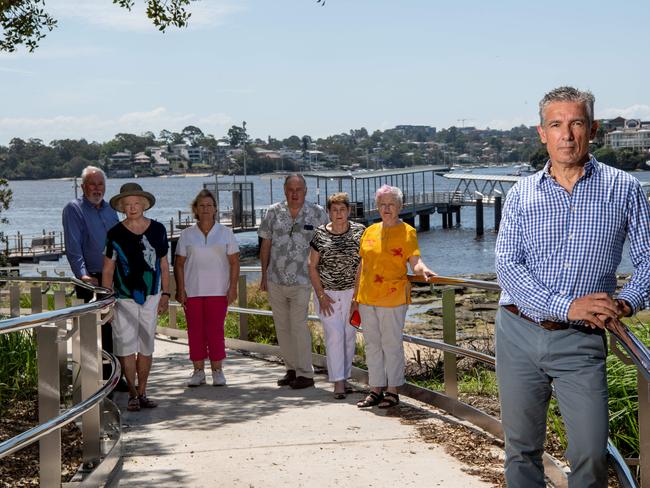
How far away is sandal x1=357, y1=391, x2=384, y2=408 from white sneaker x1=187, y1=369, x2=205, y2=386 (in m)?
1.79

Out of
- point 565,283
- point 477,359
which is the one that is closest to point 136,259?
point 477,359

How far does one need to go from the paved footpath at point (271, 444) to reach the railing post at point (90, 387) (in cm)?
43

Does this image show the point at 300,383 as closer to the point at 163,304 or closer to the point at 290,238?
the point at 290,238

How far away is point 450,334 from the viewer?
7738 mm

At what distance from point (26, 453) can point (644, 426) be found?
155 inches

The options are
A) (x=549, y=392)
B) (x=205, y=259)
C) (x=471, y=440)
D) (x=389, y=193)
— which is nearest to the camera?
(x=549, y=392)

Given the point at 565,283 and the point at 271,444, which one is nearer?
the point at 565,283

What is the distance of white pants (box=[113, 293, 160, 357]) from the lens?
27.5ft

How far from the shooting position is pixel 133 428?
7.69 metres

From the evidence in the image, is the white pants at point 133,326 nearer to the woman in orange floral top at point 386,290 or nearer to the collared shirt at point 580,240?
the woman in orange floral top at point 386,290

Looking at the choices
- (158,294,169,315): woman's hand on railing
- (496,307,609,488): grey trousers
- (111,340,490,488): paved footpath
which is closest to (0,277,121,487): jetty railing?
(111,340,490,488): paved footpath

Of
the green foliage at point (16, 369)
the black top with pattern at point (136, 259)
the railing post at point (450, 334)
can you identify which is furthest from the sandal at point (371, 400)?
the green foliage at point (16, 369)

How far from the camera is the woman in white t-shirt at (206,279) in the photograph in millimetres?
9367

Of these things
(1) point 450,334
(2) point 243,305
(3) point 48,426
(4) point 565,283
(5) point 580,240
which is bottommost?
(2) point 243,305
